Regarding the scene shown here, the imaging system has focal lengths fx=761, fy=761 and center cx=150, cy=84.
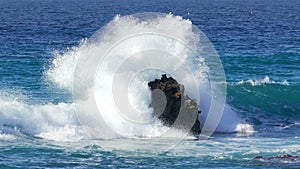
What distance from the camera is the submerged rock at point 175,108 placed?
94.4ft

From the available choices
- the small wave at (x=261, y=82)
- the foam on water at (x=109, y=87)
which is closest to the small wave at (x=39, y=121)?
the foam on water at (x=109, y=87)

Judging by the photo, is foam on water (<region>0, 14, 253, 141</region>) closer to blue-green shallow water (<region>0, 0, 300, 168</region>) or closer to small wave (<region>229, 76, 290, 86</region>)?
blue-green shallow water (<region>0, 0, 300, 168</region>)

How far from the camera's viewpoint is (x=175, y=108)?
2895 cm

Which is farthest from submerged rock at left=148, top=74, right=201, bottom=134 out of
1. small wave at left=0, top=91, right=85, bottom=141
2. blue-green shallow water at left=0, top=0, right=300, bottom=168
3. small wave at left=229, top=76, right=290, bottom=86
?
small wave at left=229, top=76, right=290, bottom=86

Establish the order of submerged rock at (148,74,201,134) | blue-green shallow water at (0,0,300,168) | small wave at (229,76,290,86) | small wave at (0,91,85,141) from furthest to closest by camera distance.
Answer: small wave at (229,76,290,86) → submerged rock at (148,74,201,134) → small wave at (0,91,85,141) → blue-green shallow water at (0,0,300,168)

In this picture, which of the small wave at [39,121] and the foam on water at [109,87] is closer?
the small wave at [39,121]

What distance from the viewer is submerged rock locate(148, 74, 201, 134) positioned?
28766 millimetres

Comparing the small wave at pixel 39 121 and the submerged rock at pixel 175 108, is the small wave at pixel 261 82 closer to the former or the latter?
the submerged rock at pixel 175 108

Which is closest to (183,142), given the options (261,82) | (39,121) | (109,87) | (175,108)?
(175,108)

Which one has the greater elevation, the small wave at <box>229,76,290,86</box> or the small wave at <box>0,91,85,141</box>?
the small wave at <box>229,76,290,86</box>

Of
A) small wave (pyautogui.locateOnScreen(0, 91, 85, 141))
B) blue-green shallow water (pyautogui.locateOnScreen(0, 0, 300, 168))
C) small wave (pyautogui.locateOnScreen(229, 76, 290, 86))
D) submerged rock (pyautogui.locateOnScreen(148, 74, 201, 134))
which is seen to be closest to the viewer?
blue-green shallow water (pyautogui.locateOnScreen(0, 0, 300, 168))

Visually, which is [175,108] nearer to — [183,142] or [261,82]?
[183,142]

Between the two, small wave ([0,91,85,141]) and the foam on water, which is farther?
the foam on water

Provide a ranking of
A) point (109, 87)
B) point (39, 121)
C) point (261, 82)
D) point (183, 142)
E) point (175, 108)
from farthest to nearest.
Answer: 1. point (261, 82)
2. point (109, 87)
3. point (39, 121)
4. point (175, 108)
5. point (183, 142)
